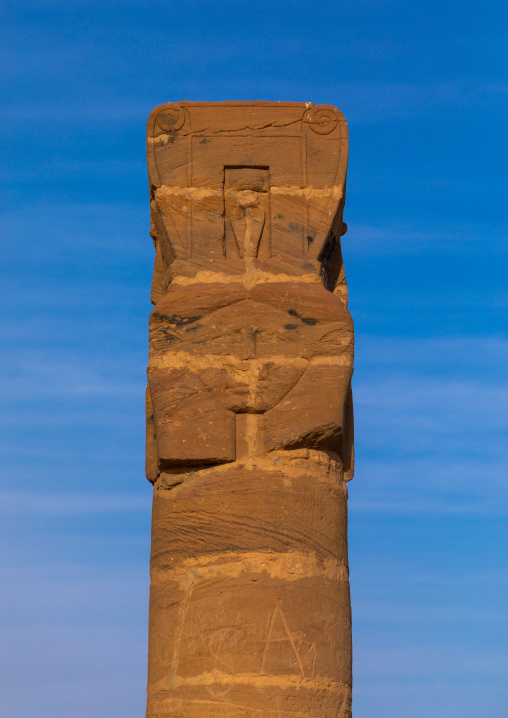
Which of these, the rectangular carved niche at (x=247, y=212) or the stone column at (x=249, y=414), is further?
the rectangular carved niche at (x=247, y=212)

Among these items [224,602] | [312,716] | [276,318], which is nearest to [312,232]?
[276,318]

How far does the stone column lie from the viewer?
5172 millimetres

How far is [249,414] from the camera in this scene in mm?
5613

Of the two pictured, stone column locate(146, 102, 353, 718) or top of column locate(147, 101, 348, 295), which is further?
top of column locate(147, 101, 348, 295)

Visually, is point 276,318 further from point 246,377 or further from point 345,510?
point 345,510

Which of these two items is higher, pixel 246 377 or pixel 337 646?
pixel 246 377

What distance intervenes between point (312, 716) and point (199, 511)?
45.3 inches

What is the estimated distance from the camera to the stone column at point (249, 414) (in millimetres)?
5172

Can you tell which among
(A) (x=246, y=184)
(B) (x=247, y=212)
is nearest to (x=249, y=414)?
(B) (x=247, y=212)

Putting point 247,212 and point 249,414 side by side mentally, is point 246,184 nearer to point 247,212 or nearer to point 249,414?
point 247,212

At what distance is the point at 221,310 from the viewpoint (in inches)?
225

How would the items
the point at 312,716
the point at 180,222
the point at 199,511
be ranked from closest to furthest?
the point at 312,716
the point at 199,511
the point at 180,222

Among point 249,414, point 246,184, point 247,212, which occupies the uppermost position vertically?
point 246,184

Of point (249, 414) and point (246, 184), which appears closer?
point (249, 414)
